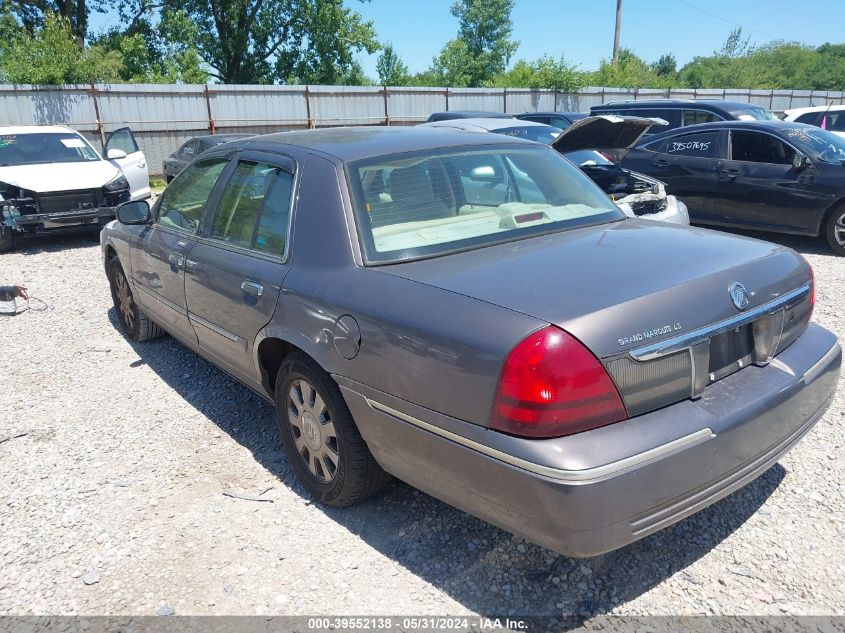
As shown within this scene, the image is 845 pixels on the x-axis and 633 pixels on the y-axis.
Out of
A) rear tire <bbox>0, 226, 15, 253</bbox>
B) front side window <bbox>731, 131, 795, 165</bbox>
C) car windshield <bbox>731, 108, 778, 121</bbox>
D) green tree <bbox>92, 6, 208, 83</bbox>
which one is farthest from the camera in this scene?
green tree <bbox>92, 6, 208, 83</bbox>

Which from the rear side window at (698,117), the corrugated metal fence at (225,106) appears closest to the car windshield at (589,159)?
the rear side window at (698,117)

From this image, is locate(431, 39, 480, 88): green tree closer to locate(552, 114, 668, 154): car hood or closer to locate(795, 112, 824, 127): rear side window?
locate(795, 112, 824, 127): rear side window

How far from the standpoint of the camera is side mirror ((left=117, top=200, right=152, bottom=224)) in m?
4.54

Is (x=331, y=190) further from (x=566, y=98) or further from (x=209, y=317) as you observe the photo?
(x=566, y=98)

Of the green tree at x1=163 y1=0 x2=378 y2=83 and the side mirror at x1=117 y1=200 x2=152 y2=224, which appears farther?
the green tree at x1=163 y1=0 x2=378 y2=83

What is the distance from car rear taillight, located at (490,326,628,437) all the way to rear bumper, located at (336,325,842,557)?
0.15ft

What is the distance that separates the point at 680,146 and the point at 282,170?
7.25 m

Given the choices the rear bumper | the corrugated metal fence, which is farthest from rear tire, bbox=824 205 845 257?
the corrugated metal fence

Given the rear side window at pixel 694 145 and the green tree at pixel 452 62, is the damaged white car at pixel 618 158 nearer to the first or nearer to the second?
the rear side window at pixel 694 145

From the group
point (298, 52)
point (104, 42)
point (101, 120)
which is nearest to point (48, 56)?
point (101, 120)

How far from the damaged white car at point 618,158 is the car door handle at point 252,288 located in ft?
6.50

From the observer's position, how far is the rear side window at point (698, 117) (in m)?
12.0

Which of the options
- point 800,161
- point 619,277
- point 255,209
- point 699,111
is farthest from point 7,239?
point 699,111

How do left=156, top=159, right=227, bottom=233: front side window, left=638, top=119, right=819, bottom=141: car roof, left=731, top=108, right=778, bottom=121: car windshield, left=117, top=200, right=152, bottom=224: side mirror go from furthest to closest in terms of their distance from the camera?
left=731, top=108, right=778, bottom=121: car windshield
left=638, top=119, right=819, bottom=141: car roof
left=117, top=200, right=152, bottom=224: side mirror
left=156, top=159, right=227, bottom=233: front side window
